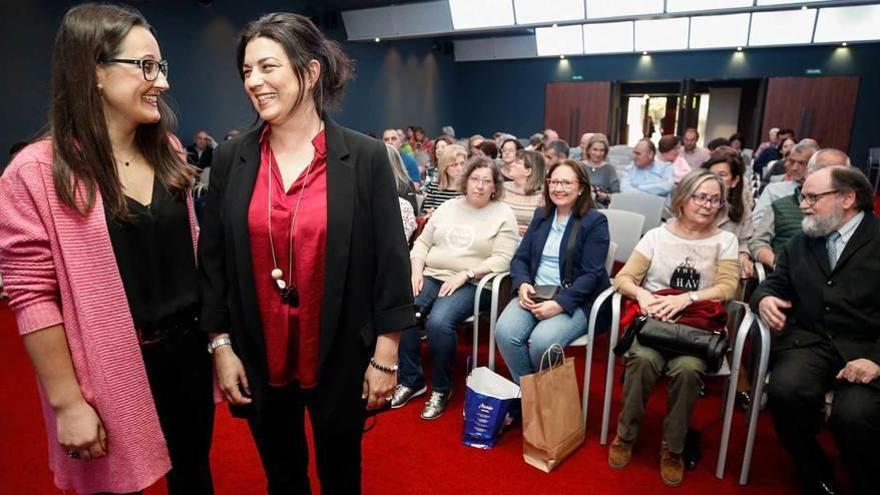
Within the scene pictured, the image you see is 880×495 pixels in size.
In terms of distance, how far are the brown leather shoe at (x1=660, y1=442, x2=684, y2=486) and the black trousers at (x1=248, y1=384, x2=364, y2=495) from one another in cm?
145

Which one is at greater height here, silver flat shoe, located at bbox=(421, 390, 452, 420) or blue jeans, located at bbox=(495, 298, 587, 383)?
blue jeans, located at bbox=(495, 298, 587, 383)

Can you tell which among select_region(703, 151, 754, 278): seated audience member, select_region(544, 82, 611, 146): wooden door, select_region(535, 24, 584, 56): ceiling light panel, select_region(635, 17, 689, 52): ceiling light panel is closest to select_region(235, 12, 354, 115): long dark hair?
select_region(703, 151, 754, 278): seated audience member

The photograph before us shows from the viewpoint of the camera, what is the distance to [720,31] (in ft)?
35.2

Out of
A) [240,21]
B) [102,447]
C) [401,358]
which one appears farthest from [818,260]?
[240,21]

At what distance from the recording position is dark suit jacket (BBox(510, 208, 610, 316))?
259 cm

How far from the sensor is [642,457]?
238 centimetres

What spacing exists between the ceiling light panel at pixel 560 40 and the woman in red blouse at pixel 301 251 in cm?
1215

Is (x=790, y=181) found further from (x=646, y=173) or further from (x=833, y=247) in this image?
(x=646, y=173)

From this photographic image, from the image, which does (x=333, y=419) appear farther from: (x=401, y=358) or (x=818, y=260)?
(x=818, y=260)

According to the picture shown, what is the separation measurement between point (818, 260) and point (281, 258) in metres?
2.15

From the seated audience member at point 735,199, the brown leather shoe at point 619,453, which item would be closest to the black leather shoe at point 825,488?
the brown leather shoe at point 619,453

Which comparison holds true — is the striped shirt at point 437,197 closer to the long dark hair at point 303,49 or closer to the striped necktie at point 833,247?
the striped necktie at point 833,247

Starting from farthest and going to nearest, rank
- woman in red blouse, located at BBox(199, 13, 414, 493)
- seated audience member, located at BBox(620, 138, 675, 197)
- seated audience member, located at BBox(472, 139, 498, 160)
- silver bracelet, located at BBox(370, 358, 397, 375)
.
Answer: seated audience member, located at BBox(472, 139, 498, 160) → seated audience member, located at BBox(620, 138, 675, 197) → silver bracelet, located at BBox(370, 358, 397, 375) → woman in red blouse, located at BBox(199, 13, 414, 493)

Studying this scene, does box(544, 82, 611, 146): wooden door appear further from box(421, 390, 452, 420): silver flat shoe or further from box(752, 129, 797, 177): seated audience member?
box(421, 390, 452, 420): silver flat shoe
